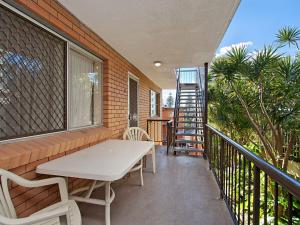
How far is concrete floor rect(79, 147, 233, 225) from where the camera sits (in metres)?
1.87

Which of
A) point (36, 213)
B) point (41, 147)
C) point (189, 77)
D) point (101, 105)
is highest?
point (189, 77)

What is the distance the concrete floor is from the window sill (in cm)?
74

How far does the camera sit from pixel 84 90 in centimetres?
276

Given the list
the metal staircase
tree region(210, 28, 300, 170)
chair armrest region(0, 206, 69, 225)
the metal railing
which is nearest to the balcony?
chair armrest region(0, 206, 69, 225)

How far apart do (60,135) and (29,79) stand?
683 millimetres

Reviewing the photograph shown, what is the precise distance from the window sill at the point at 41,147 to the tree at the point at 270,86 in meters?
3.21

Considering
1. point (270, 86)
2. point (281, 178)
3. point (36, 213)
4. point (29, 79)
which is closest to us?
point (281, 178)

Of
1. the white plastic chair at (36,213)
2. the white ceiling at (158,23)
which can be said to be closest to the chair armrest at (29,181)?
the white plastic chair at (36,213)

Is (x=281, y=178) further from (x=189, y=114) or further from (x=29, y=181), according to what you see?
(x=189, y=114)

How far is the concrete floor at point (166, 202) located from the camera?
1.87 m

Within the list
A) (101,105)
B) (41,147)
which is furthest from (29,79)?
(101,105)

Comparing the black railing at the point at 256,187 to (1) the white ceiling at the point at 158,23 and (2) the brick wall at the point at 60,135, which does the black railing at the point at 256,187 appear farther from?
(2) the brick wall at the point at 60,135

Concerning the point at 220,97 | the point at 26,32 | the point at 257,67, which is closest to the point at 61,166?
the point at 26,32

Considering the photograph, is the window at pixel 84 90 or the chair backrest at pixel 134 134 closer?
the window at pixel 84 90
